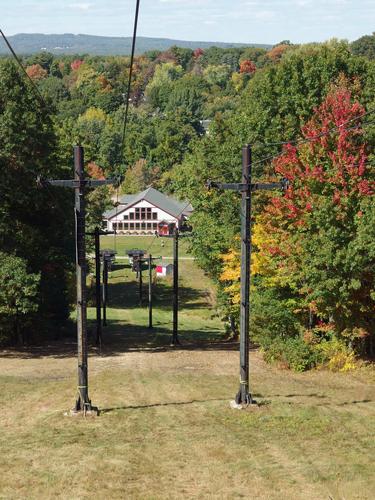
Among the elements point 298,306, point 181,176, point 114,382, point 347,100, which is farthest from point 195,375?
point 181,176

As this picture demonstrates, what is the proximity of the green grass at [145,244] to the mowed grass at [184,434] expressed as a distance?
6389 centimetres

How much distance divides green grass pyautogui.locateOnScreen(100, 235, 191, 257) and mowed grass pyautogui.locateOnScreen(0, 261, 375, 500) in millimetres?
63889

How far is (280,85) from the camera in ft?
142

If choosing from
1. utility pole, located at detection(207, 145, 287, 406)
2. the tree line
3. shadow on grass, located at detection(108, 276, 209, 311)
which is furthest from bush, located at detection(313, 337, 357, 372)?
shadow on grass, located at detection(108, 276, 209, 311)

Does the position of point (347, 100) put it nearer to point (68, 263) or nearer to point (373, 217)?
point (373, 217)

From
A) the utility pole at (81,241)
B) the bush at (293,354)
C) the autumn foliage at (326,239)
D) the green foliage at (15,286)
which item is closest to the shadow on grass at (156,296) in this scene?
the green foliage at (15,286)

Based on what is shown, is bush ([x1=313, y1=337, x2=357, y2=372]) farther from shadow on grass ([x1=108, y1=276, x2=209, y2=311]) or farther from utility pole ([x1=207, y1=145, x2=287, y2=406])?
shadow on grass ([x1=108, y1=276, x2=209, y2=311])

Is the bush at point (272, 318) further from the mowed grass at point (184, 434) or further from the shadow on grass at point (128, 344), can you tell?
the shadow on grass at point (128, 344)

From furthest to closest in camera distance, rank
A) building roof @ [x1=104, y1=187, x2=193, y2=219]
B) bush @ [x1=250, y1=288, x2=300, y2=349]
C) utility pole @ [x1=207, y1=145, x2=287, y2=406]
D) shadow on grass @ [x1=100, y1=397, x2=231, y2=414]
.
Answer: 1. building roof @ [x1=104, y1=187, x2=193, y2=219]
2. bush @ [x1=250, y1=288, x2=300, y2=349]
3. shadow on grass @ [x1=100, y1=397, x2=231, y2=414]
4. utility pole @ [x1=207, y1=145, x2=287, y2=406]

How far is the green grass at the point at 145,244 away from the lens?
97812 mm

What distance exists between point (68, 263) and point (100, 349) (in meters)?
5.52

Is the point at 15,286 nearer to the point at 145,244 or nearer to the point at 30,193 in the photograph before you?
the point at 30,193

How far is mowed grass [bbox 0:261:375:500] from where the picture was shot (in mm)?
16484

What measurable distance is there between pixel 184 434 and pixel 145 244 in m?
86.0
